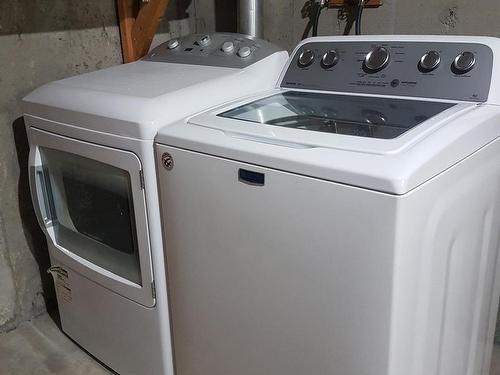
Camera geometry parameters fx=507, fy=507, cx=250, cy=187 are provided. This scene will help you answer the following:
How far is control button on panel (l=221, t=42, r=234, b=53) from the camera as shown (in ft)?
5.65

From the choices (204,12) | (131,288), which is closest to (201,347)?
(131,288)

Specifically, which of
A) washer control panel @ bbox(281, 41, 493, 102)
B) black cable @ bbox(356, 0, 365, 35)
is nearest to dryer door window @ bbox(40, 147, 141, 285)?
washer control panel @ bbox(281, 41, 493, 102)

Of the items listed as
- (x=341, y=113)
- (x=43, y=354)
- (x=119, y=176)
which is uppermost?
(x=341, y=113)

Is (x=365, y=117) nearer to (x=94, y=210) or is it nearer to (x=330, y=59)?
(x=330, y=59)

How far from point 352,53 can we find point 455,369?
0.92 m

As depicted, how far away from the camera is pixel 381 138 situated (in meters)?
1.06

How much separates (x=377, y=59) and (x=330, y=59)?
0.15 metres

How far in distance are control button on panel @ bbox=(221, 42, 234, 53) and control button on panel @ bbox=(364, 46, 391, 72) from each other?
0.48 m

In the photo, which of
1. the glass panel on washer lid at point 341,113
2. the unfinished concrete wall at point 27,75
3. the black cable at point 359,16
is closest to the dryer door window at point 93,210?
the unfinished concrete wall at point 27,75

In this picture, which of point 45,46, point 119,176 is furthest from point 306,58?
point 45,46

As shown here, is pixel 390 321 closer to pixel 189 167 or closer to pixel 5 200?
pixel 189 167

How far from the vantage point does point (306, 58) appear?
1604 millimetres

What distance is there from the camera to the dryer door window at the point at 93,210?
4.85 ft

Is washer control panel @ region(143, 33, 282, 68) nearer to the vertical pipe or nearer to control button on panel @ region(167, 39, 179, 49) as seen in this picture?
control button on panel @ region(167, 39, 179, 49)
